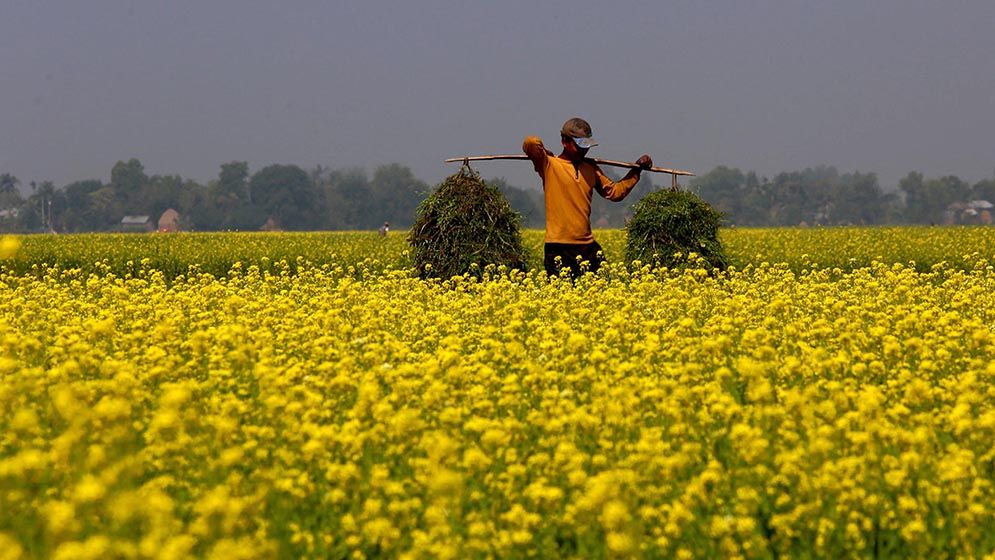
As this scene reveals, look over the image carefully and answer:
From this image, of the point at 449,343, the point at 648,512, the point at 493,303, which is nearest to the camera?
the point at 648,512

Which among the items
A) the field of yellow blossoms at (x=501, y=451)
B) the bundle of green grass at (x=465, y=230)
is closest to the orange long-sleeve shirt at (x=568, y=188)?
the bundle of green grass at (x=465, y=230)

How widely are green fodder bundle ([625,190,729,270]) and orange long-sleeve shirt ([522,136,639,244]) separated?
170 centimetres

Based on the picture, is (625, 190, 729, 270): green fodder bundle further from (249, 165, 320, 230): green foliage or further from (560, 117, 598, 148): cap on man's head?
(249, 165, 320, 230): green foliage

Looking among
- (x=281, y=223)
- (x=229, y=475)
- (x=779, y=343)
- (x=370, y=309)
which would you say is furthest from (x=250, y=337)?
(x=281, y=223)

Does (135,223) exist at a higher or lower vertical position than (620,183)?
lower

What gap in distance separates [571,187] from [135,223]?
13314 cm

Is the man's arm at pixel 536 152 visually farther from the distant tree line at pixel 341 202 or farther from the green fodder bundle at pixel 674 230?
the distant tree line at pixel 341 202

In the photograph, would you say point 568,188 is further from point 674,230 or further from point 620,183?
point 674,230

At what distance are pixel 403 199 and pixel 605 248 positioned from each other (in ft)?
369

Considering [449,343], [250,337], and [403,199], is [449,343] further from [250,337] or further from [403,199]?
[403,199]

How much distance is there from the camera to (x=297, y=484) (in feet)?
16.1

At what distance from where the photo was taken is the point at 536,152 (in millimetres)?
13273

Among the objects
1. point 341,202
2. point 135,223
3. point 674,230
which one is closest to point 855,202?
point 341,202

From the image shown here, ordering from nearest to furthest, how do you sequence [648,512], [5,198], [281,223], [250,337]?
[648,512] < [250,337] < [281,223] < [5,198]
